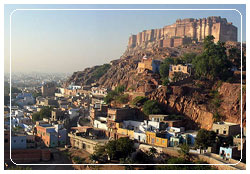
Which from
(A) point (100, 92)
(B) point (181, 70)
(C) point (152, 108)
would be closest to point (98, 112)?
(C) point (152, 108)

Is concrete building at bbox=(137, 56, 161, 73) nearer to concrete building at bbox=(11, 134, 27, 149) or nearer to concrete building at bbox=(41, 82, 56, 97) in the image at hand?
concrete building at bbox=(11, 134, 27, 149)

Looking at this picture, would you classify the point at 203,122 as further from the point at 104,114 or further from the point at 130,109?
the point at 104,114

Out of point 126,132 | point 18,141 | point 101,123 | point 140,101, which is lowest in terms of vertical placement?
point 18,141

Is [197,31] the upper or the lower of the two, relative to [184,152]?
upper

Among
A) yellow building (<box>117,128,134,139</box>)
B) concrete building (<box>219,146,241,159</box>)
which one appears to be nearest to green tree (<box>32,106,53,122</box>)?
yellow building (<box>117,128,134,139</box>)

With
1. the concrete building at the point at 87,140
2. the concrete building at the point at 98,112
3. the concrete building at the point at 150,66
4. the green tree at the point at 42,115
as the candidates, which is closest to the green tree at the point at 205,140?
the concrete building at the point at 87,140

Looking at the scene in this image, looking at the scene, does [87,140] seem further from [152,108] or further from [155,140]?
[152,108]
